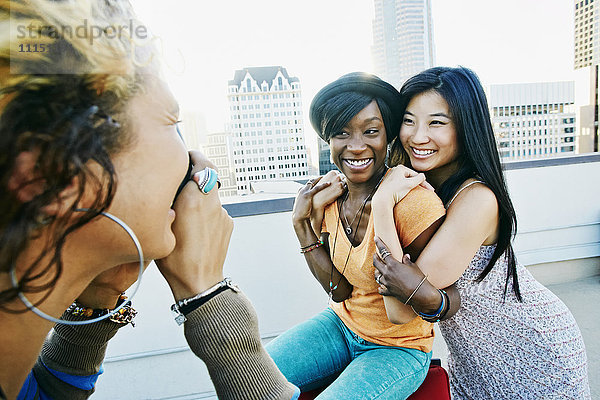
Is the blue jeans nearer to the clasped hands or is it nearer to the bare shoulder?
the clasped hands

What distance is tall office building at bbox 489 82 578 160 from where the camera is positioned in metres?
61.2

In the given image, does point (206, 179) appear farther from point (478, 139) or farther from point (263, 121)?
point (263, 121)

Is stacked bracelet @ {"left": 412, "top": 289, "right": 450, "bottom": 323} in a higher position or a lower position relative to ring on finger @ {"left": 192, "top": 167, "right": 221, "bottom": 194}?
lower

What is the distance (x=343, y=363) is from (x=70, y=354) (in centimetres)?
86

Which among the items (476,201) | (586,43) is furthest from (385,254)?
(586,43)

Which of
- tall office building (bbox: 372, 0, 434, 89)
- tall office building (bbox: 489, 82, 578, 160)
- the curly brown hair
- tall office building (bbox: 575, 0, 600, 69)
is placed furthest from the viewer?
tall office building (bbox: 489, 82, 578, 160)

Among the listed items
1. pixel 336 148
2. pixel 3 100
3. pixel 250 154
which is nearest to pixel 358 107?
pixel 336 148

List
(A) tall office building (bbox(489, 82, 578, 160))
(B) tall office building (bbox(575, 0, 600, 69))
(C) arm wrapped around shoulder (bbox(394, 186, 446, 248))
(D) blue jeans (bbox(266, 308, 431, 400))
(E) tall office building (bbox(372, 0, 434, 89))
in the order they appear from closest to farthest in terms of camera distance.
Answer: (D) blue jeans (bbox(266, 308, 431, 400)) → (C) arm wrapped around shoulder (bbox(394, 186, 446, 248)) → (E) tall office building (bbox(372, 0, 434, 89)) → (B) tall office building (bbox(575, 0, 600, 69)) → (A) tall office building (bbox(489, 82, 578, 160))

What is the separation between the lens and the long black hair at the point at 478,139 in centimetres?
117

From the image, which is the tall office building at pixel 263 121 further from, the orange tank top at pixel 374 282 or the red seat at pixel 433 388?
the red seat at pixel 433 388

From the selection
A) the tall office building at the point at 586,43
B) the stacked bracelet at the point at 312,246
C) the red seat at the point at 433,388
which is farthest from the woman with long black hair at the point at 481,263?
the tall office building at the point at 586,43

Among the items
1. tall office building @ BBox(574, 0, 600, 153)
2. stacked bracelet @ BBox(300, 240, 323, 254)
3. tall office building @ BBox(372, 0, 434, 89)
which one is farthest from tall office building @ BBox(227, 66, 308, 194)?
stacked bracelet @ BBox(300, 240, 323, 254)

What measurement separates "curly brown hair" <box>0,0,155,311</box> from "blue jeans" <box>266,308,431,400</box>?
0.81m

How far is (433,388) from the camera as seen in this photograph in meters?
1.13
